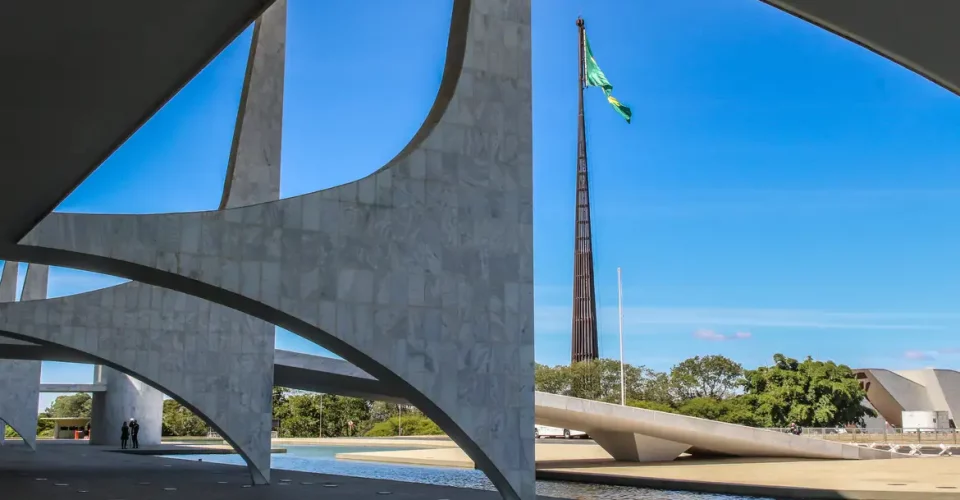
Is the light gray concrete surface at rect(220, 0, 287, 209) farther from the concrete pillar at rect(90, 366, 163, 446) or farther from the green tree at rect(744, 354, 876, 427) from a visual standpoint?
the green tree at rect(744, 354, 876, 427)

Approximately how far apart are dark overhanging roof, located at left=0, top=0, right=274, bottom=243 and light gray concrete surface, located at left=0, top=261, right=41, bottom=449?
94.0ft

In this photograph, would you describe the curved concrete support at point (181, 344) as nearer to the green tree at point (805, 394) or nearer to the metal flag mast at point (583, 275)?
the green tree at point (805, 394)

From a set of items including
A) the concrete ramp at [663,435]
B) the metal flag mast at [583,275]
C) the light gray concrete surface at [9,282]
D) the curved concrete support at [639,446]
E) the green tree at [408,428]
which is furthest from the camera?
the metal flag mast at [583,275]

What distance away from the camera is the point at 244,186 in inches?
628

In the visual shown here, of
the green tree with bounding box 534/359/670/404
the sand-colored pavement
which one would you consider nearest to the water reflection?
the sand-colored pavement

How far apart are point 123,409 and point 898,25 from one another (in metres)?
38.1

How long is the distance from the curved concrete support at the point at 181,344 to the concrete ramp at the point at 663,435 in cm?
711

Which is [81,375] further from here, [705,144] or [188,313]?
[188,313]

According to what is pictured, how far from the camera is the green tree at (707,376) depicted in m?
52.2

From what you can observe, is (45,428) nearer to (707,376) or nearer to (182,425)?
(182,425)

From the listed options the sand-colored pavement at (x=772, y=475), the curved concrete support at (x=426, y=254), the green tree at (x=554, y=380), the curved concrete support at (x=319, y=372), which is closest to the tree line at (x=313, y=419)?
the green tree at (x=554, y=380)

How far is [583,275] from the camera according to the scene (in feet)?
219

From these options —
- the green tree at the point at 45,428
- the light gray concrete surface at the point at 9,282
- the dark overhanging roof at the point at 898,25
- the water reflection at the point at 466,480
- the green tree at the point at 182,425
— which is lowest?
the green tree at the point at 45,428

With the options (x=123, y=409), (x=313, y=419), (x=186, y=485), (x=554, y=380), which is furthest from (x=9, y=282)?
(x=554, y=380)
